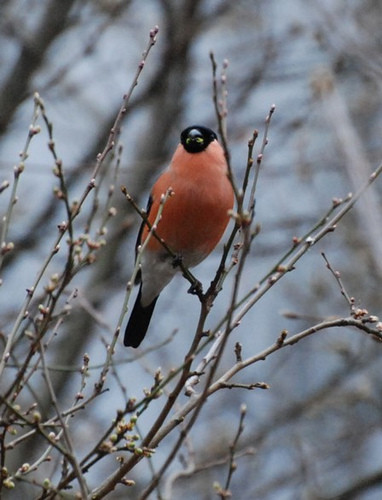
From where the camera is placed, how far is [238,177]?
24.3ft

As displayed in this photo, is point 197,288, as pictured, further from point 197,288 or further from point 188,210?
point 188,210

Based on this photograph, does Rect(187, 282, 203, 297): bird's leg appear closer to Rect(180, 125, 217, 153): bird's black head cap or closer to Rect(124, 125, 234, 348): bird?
Rect(124, 125, 234, 348): bird

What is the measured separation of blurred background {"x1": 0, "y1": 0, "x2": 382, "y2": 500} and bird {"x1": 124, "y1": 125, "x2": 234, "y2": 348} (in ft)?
4.57

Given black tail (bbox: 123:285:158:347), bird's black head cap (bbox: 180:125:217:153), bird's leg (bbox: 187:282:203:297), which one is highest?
bird's black head cap (bbox: 180:125:217:153)

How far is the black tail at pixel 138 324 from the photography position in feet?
13.8

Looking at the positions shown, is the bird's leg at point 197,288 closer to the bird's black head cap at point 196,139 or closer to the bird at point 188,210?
the bird at point 188,210

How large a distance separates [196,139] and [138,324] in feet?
3.12

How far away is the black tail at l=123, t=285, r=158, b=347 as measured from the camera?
166 inches

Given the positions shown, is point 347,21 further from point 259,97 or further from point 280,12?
point 259,97

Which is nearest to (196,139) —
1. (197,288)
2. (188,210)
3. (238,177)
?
(188,210)

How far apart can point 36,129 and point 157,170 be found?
5.12 meters

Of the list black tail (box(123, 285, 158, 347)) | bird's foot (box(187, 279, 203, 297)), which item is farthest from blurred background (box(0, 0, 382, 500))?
bird's foot (box(187, 279, 203, 297))

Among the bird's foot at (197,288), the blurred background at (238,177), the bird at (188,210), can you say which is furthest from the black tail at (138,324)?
the blurred background at (238,177)

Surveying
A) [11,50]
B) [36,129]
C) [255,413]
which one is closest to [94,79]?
[11,50]
